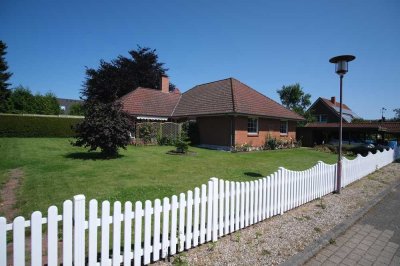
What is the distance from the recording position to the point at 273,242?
420cm

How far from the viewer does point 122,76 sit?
3331 centimetres

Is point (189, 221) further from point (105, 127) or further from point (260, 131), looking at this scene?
point (260, 131)

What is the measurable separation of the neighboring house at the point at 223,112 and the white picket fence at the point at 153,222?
11554 millimetres

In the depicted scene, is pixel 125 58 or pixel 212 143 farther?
pixel 125 58

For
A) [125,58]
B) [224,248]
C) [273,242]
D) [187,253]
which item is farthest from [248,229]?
[125,58]

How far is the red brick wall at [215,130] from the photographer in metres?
18.5

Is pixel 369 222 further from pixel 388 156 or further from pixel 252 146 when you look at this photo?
pixel 252 146

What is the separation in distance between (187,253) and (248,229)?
59.0 inches

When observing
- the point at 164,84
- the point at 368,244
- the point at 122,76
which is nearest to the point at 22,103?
the point at 122,76

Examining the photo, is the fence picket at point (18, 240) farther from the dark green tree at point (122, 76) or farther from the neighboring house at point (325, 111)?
the neighboring house at point (325, 111)

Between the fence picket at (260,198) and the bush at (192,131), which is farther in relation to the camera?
the bush at (192,131)

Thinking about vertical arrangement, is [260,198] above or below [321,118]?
below

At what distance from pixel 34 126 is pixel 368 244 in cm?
2859

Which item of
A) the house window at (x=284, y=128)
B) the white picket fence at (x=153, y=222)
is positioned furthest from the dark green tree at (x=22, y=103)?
the white picket fence at (x=153, y=222)
